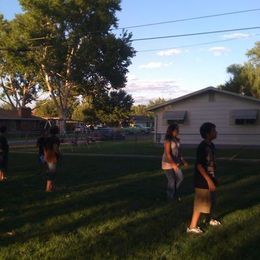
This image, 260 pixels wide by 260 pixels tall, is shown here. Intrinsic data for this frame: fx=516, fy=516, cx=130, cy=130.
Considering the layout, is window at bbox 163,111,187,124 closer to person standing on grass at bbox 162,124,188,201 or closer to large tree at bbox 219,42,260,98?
large tree at bbox 219,42,260,98

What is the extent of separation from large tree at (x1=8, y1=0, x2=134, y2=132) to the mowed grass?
37743 millimetres

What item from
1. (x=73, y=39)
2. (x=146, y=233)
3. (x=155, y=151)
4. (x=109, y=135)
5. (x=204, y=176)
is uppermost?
(x=73, y=39)

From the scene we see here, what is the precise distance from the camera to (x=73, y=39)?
50.4 metres

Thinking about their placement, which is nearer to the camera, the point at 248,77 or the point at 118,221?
the point at 118,221

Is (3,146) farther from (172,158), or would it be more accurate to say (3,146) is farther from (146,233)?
(146,233)

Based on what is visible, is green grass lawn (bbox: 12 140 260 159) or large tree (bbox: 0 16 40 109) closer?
green grass lawn (bbox: 12 140 260 159)

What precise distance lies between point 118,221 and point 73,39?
43.7m

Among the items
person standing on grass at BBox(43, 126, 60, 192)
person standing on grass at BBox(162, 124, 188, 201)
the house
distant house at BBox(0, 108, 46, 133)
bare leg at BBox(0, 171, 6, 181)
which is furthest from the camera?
distant house at BBox(0, 108, 46, 133)

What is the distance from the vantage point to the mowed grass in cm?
649

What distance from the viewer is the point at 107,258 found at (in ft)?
20.1

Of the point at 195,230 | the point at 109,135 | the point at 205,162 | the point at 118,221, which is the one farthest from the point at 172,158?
the point at 109,135

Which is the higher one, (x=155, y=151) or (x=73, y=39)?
(x=73, y=39)

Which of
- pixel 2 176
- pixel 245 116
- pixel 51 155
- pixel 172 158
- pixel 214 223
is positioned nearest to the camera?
pixel 214 223

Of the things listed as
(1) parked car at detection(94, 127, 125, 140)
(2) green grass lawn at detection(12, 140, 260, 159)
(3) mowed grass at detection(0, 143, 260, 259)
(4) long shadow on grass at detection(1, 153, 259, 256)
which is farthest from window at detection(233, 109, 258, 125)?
(1) parked car at detection(94, 127, 125, 140)
